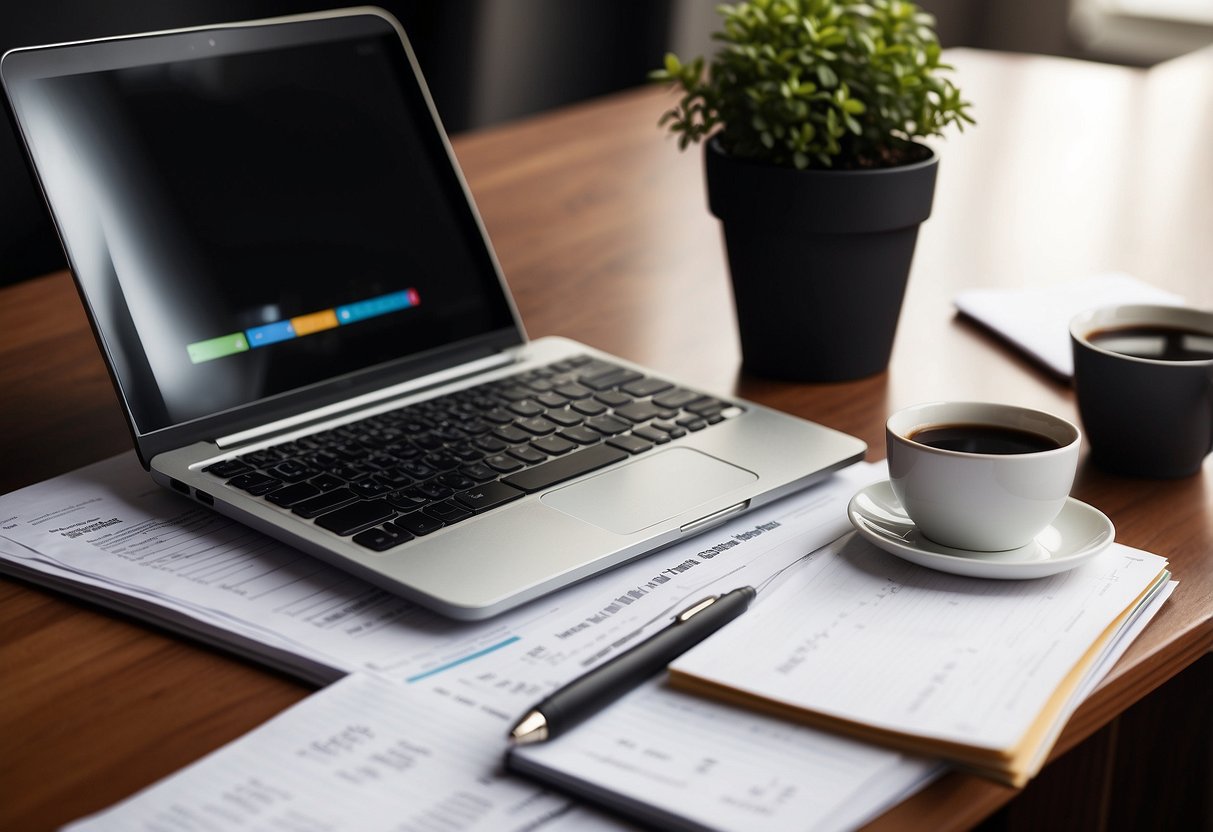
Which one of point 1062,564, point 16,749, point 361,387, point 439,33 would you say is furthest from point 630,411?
point 439,33

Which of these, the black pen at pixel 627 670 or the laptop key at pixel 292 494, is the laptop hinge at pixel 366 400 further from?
the black pen at pixel 627 670

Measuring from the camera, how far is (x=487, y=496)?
0.82 meters

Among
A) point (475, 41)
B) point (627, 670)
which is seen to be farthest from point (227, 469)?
point (475, 41)

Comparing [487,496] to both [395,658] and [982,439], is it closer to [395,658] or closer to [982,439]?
[395,658]

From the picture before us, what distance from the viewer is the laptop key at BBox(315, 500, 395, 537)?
2.54ft

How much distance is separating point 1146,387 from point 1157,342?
0.23 feet

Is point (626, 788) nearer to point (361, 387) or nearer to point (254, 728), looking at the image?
point (254, 728)

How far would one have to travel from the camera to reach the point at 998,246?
144 centimetres

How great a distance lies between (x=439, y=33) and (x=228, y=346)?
1.85m

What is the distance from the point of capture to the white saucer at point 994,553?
736mm

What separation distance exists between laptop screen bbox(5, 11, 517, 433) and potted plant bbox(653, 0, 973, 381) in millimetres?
212

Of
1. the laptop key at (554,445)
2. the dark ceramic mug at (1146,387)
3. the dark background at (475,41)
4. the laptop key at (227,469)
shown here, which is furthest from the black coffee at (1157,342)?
the dark background at (475,41)

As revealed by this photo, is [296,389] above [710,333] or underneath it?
above

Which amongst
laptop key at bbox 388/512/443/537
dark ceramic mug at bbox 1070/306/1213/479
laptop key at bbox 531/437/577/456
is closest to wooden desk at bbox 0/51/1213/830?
dark ceramic mug at bbox 1070/306/1213/479
